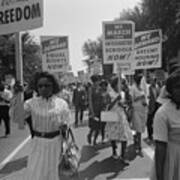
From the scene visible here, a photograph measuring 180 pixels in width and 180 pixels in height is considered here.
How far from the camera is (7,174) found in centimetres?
757

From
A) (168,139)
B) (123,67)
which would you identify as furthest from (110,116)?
(168,139)

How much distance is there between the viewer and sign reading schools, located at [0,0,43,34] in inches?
221

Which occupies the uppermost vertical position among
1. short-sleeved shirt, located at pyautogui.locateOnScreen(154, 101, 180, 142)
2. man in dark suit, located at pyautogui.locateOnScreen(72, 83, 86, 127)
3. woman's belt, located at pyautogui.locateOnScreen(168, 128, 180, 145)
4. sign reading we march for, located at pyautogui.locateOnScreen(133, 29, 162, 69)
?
sign reading we march for, located at pyautogui.locateOnScreen(133, 29, 162, 69)

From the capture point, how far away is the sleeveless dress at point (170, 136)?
129 inches

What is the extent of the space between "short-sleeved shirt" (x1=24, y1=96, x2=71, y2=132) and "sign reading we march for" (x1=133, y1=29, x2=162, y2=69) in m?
7.43

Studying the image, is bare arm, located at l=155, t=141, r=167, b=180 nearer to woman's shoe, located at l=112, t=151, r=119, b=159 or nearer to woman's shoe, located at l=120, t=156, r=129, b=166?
woman's shoe, located at l=120, t=156, r=129, b=166

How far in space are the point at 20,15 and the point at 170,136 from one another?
3.13m

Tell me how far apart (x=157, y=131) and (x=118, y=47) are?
6925 mm

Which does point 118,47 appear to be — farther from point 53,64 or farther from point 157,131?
point 157,131

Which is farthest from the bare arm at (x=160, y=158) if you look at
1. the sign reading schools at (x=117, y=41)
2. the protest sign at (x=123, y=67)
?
the sign reading schools at (x=117, y=41)

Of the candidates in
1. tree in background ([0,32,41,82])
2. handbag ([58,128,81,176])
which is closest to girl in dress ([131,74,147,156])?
handbag ([58,128,81,176])

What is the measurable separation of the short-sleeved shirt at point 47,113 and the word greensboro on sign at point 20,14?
1.42 meters

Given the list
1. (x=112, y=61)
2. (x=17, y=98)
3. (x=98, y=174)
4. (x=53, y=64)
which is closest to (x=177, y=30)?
(x=53, y=64)

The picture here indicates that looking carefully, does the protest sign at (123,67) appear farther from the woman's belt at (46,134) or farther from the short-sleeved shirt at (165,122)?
the short-sleeved shirt at (165,122)
